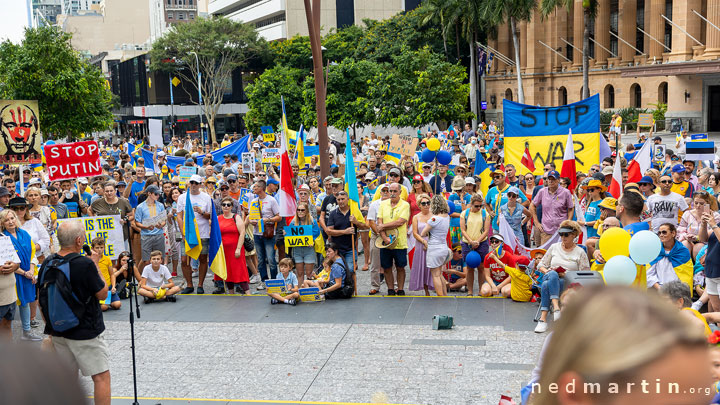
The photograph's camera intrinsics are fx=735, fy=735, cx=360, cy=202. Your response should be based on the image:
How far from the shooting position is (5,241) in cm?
877

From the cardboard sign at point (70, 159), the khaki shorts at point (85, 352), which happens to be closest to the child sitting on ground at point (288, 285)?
the cardboard sign at point (70, 159)

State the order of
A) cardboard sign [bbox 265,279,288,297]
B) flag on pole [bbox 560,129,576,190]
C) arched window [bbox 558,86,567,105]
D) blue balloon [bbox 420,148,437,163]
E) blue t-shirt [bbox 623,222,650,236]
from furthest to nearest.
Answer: arched window [bbox 558,86,567,105] < blue balloon [bbox 420,148,437,163] < flag on pole [bbox 560,129,576,190] < cardboard sign [bbox 265,279,288,297] < blue t-shirt [bbox 623,222,650,236]

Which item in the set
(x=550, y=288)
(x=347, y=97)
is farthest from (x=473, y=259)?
(x=347, y=97)

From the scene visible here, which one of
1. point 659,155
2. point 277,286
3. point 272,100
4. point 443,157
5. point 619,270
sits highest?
point 272,100

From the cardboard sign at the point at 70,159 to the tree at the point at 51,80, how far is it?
20.5 m

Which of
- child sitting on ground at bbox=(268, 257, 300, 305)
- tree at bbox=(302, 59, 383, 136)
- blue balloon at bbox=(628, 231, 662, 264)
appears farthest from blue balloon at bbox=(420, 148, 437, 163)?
tree at bbox=(302, 59, 383, 136)

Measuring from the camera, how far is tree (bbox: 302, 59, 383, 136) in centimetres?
3956

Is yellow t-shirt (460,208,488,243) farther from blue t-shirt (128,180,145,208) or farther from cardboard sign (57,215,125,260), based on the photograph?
blue t-shirt (128,180,145,208)

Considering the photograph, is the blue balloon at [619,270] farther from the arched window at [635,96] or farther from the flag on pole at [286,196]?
the arched window at [635,96]

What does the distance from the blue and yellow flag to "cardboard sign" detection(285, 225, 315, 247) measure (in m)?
1.09

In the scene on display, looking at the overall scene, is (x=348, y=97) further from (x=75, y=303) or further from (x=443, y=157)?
(x=75, y=303)

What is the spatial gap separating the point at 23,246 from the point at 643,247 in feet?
23.7

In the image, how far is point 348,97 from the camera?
40.5 m

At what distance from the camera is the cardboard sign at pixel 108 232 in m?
11.1
